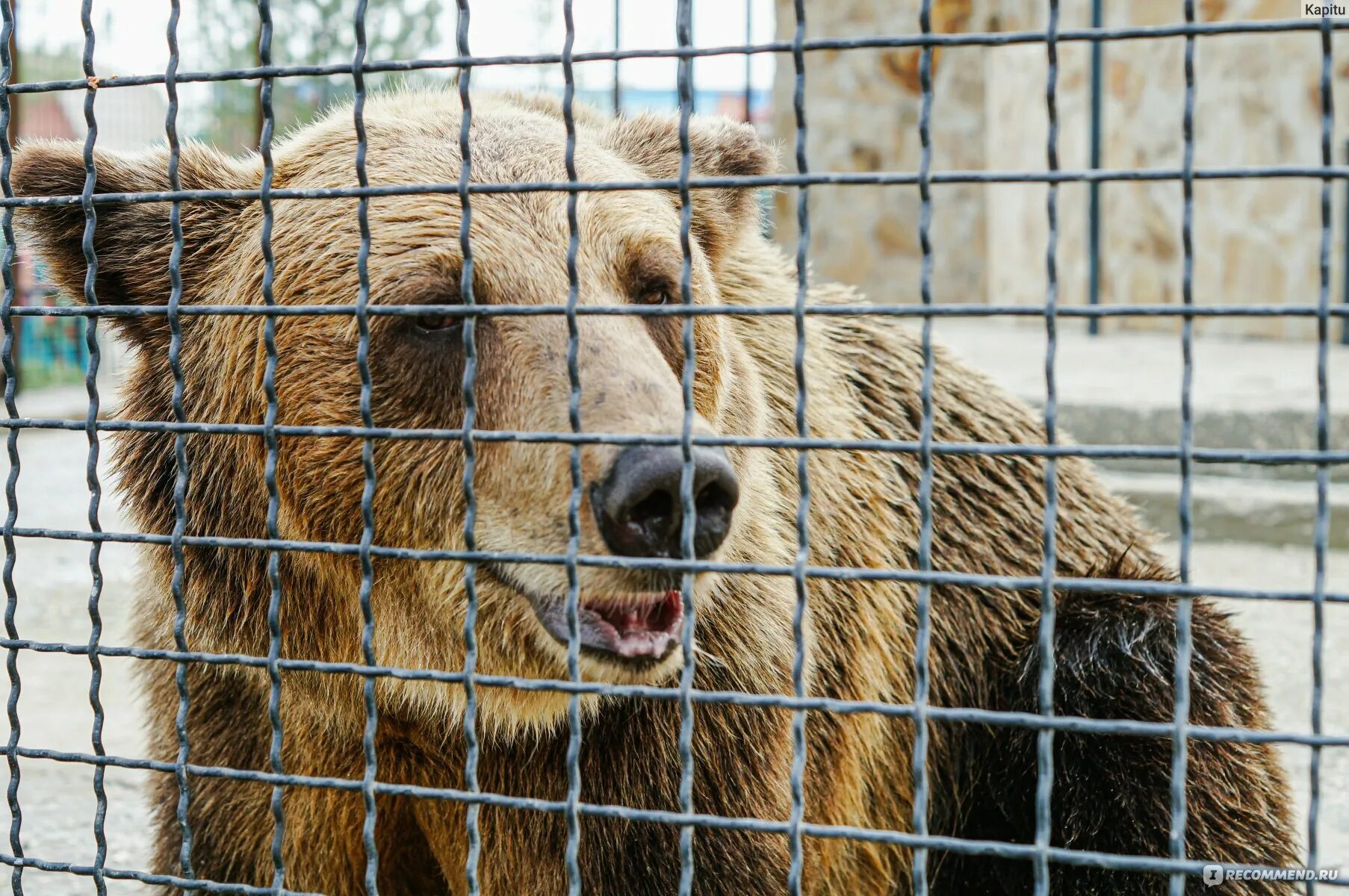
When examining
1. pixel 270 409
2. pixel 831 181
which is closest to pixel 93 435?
pixel 270 409

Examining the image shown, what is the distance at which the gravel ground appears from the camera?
341cm

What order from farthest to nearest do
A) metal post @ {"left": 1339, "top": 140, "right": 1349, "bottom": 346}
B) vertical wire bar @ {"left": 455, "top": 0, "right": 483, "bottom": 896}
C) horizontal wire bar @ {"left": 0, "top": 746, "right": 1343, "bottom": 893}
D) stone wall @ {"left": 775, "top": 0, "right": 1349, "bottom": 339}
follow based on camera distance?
stone wall @ {"left": 775, "top": 0, "right": 1349, "bottom": 339}, metal post @ {"left": 1339, "top": 140, "right": 1349, "bottom": 346}, vertical wire bar @ {"left": 455, "top": 0, "right": 483, "bottom": 896}, horizontal wire bar @ {"left": 0, "top": 746, "right": 1343, "bottom": 893}

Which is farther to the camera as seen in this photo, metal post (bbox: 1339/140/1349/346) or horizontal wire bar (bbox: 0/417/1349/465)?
metal post (bbox: 1339/140/1349/346)

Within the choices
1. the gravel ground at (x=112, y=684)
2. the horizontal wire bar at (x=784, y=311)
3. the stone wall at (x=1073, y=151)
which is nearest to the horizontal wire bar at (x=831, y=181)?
the horizontal wire bar at (x=784, y=311)

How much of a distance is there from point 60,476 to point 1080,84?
783 centimetres

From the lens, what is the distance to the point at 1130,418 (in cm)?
609

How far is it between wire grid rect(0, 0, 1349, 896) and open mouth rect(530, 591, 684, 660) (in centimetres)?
25

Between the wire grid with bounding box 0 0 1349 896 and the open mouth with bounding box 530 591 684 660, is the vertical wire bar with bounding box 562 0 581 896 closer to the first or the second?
the wire grid with bounding box 0 0 1349 896

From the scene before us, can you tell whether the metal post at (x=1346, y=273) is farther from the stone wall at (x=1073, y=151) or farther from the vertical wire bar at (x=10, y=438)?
the vertical wire bar at (x=10, y=438)

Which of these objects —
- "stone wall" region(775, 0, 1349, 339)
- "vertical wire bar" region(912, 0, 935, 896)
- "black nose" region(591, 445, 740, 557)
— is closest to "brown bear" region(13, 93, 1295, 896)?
"black nose" region(591, 445, 740, 557)

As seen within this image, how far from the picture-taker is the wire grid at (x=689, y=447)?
55.4 inches

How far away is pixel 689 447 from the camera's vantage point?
64.8 inches

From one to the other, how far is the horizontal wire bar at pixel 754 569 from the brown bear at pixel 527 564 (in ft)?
0.10

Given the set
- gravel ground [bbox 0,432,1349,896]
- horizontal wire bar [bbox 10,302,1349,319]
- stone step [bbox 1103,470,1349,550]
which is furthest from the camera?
stone step [bbox 1103,470,1349,550]
